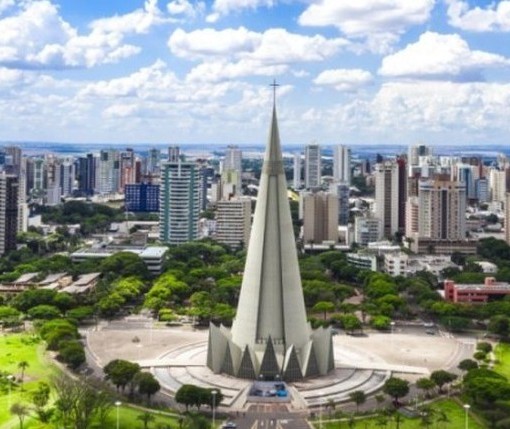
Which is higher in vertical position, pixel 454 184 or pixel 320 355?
pixel 454 184

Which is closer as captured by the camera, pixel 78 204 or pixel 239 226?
pixel 239 226

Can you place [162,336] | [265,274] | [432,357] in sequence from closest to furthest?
[265,274], [432,357], [162,336]

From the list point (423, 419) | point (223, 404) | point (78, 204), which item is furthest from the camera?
point (78, 204)

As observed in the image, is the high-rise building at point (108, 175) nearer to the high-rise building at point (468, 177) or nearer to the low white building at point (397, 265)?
the high-rise building at point (468, 177)

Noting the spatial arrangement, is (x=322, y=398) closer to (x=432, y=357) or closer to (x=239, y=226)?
(x=432, y=357)

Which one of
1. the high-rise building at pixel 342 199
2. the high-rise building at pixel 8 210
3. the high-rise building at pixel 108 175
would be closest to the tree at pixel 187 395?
the high-rise building at pixel 8 210

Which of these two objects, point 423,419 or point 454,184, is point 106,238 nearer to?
point 454,184

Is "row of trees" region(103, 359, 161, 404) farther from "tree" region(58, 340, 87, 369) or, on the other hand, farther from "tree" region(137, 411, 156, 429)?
"tree" region(58, 340, 87, 369)

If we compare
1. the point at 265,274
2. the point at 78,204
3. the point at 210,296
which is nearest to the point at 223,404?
the point at 265,274

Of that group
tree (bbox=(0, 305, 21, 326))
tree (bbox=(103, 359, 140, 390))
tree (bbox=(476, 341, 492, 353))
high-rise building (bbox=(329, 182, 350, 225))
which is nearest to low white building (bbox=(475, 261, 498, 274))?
tree (bbox=(476, 341, 492, 353))
